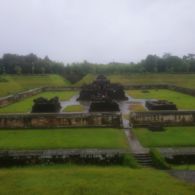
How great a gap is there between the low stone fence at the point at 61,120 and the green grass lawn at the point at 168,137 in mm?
1353

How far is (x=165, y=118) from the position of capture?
16.0m

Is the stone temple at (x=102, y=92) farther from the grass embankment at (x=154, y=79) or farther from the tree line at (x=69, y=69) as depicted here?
the tree line at (x=69, y=69)

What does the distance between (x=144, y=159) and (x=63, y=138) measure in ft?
12.6

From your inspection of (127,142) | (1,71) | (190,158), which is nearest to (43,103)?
(127,142)

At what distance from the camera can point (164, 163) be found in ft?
34.4

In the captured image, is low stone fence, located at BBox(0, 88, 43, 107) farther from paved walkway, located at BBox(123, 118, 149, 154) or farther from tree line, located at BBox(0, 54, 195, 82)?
tree line, located at BBox(0, 54, 195, 82)

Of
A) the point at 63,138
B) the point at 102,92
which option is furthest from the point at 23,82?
the point at 63,138

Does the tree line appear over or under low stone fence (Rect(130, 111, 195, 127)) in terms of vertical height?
over

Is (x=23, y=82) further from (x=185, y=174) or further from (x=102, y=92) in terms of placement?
(x=185, y=174)

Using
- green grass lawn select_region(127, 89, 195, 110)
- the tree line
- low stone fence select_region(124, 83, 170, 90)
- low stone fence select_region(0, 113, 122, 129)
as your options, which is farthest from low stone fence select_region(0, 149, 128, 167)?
the tree line

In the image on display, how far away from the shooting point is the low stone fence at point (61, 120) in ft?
51.9

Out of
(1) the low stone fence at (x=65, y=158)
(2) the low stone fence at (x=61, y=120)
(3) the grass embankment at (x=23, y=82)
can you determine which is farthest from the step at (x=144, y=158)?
(3) the grass embankment at (x=23, y=82)

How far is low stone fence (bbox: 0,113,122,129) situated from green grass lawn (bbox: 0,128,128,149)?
0.48 m

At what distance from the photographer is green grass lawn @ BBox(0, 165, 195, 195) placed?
7648mm
